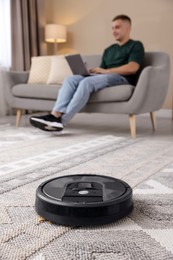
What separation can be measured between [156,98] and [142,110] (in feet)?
0.70

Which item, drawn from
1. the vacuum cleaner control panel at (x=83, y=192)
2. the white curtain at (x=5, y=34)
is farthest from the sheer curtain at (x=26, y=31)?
the vacuum cleaner control panel at (x=83, y=192)

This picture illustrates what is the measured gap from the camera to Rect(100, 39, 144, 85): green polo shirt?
8.48 feet

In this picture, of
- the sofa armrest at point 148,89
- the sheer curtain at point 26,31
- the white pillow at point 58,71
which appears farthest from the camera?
the sheer curtain at point 26,31

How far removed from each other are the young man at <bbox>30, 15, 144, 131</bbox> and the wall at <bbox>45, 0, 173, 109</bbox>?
1464 mm

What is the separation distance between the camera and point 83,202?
2.93ft

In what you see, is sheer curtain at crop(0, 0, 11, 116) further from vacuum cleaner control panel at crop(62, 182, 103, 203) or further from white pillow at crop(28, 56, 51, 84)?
vacuum cleaner control panel at crop(62, 182, 103, 203)

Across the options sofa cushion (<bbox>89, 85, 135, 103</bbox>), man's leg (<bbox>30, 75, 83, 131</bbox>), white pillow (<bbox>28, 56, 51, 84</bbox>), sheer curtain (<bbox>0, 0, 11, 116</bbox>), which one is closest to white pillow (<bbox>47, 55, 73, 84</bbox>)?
white pillow (<bbox>28, 56, 51, 84</bbox>)

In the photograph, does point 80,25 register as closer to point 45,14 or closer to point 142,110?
point 45,14

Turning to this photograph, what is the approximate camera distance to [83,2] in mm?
4551

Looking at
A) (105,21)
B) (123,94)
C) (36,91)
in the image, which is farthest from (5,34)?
(123,94)

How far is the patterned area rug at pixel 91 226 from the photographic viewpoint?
0.77 meters

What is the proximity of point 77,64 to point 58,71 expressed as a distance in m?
0.69

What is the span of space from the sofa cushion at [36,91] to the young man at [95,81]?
23cm

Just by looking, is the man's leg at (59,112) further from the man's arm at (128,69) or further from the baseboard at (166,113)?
the baseboard at (166,113)
